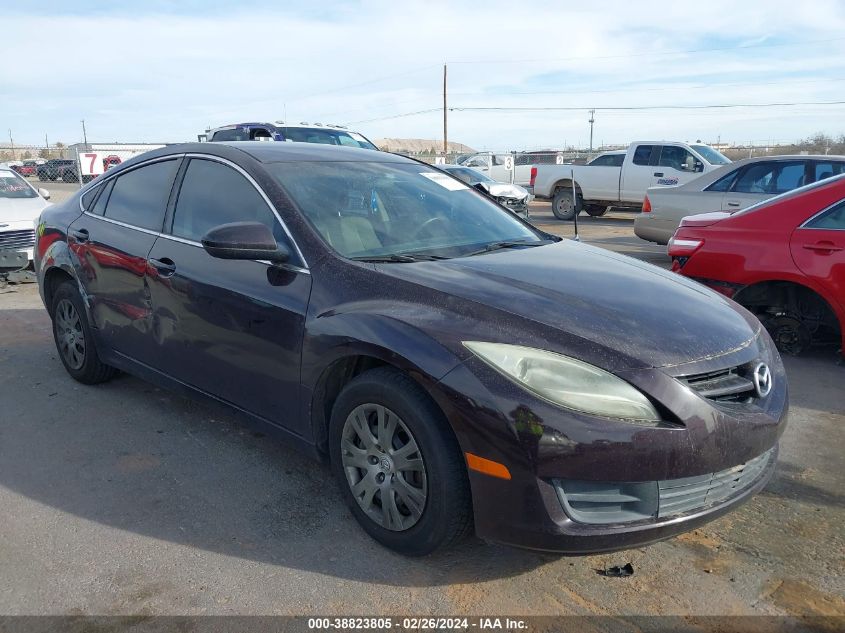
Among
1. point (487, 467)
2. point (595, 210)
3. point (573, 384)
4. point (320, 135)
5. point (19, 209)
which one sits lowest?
point (595, 210)

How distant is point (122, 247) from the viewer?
4.30m

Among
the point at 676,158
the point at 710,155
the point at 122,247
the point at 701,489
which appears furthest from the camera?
the point at 710,155

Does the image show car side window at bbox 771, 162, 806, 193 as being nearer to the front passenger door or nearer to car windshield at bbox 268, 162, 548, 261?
car windshield at bbox 268, 162, 548, 261

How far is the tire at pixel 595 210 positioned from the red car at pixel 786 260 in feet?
43.0

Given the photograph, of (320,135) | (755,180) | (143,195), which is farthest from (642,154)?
(143,195)

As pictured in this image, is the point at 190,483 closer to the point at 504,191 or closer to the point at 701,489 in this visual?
the point at 701,489

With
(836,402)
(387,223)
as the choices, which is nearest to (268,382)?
(387,223)

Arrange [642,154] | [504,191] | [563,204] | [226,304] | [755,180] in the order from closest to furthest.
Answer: [226,304] < [755,180] < [504,191] < [642,154] < [563,204]

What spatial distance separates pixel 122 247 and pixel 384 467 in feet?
7.78

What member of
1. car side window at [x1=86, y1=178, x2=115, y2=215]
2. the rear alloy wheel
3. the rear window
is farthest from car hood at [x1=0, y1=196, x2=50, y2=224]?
the rear alloy wheel

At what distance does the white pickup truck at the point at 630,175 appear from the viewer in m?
16.2

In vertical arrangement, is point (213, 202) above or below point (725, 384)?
above

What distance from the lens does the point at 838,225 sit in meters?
5.27

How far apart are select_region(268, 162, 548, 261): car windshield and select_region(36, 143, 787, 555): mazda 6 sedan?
2cm
